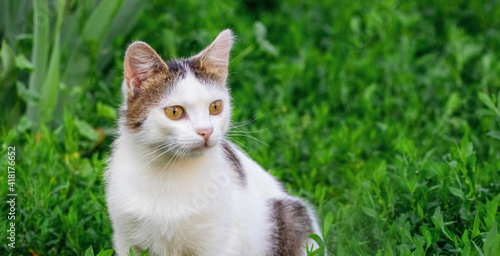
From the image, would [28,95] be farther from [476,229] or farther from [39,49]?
[476,229]

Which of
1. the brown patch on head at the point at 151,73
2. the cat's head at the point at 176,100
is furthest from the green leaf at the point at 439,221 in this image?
the brown patch on head at the point at 151,73

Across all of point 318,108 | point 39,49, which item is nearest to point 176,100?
point 39,49

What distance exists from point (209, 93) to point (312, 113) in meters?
2.60

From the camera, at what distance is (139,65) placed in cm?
279

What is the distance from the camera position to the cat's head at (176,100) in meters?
2.68

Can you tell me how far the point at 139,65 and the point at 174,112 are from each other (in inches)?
10.9

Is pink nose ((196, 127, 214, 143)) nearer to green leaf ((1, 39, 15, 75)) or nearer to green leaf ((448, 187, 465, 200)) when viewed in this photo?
green leaf ((448, 187, 465, 200))

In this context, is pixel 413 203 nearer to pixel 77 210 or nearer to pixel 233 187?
pixel 233 187

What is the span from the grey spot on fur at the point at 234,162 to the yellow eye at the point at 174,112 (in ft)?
1.26

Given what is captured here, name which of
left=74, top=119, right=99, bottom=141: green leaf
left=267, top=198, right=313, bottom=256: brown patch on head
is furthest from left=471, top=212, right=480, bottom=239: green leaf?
left=74, top=119, right=99, bottom=141: green leaf

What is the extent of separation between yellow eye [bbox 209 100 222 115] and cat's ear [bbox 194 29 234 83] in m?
0.16

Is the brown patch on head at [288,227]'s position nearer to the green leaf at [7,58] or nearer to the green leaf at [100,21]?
the green leaf at [100,21]

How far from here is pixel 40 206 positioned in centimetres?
359

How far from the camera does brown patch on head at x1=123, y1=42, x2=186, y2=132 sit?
9.05ft
